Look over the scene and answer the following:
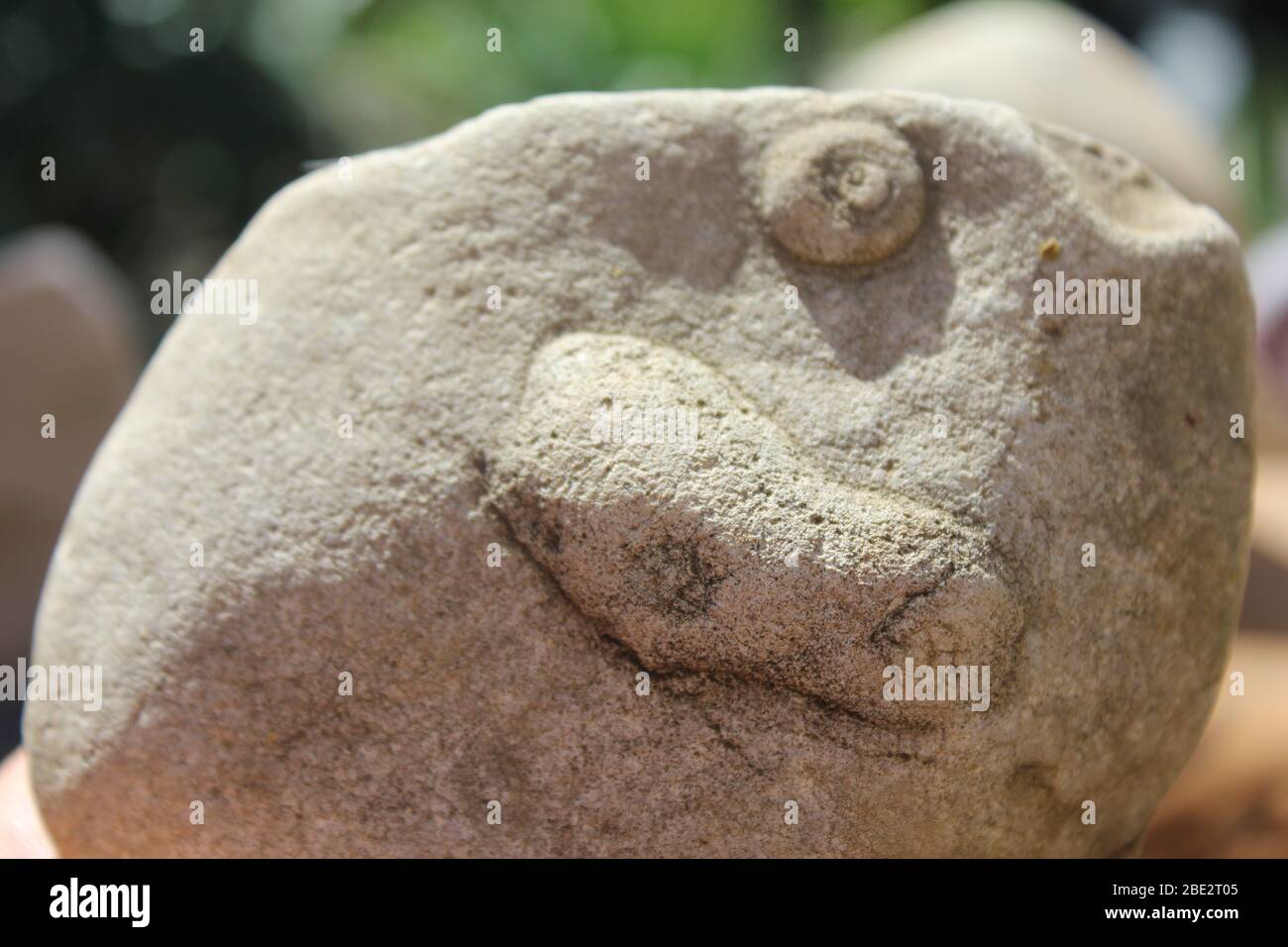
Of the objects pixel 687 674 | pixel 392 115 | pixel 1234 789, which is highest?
pixel 392 115

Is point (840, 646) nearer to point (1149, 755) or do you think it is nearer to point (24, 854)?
point (1149, 755)

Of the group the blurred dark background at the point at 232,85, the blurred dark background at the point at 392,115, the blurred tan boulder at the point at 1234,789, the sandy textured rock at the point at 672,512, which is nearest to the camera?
the sandy textured rock at the point at 672,512

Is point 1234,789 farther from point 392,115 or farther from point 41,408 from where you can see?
point 392,115

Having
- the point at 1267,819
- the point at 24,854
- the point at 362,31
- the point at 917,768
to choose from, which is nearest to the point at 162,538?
the point at 24,854

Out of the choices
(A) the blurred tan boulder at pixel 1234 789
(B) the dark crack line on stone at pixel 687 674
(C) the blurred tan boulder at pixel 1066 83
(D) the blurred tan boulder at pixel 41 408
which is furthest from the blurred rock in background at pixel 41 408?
(A) the blurred tan boulder at pixel 1234 789

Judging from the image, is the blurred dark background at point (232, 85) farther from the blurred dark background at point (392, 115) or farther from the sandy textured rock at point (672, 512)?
the sandy textured rock at point (672, 512)

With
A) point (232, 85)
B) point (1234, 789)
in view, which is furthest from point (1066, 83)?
point (232, 85)

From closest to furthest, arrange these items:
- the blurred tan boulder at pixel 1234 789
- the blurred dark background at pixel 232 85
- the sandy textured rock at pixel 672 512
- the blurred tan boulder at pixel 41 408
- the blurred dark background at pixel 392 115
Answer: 1. the sandy textured rock at pixel 672 512
2. the blurred tan boulder at pixel 1234 789
3. the blurred dark background at pixel 392 115
4. the blurred tan boulder at pixel 41 408
5. the blurred dark background at pixel 232 85
